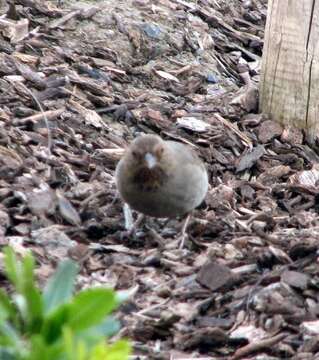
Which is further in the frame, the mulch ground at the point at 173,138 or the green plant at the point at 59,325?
the mulch ground at the point at 173,138

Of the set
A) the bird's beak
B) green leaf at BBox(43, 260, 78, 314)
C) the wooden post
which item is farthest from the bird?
green leaf at BBox(43, 260, 78, 314)

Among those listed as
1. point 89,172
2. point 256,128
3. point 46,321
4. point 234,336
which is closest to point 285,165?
point 256,128

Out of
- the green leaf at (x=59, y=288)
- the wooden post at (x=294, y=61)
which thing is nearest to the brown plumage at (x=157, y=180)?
the wooden post at (x=294, y=61)

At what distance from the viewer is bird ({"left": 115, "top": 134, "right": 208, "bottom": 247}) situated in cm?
481

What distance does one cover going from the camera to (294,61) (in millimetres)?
6672

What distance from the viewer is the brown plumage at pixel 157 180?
4809 mm

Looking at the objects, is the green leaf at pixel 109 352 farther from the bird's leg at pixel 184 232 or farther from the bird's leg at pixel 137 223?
the bird's leg at pixel 137 223

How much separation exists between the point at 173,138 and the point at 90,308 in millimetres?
5051

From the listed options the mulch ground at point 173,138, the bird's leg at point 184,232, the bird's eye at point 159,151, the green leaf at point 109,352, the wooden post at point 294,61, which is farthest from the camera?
the wooden post at point 294,61

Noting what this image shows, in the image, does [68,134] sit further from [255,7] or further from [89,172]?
[255,7]

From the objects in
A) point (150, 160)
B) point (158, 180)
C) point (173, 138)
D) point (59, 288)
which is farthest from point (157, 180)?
point (59, 288)

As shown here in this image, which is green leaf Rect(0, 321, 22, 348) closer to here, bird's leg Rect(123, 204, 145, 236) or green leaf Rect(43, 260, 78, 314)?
green leaf Rect(43, 260, 78, 314)

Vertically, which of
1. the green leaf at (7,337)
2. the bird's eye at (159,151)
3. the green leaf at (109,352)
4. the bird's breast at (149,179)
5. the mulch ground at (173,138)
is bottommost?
the mulch ground at (173,138)

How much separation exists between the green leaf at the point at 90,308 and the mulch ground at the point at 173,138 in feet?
7.25
